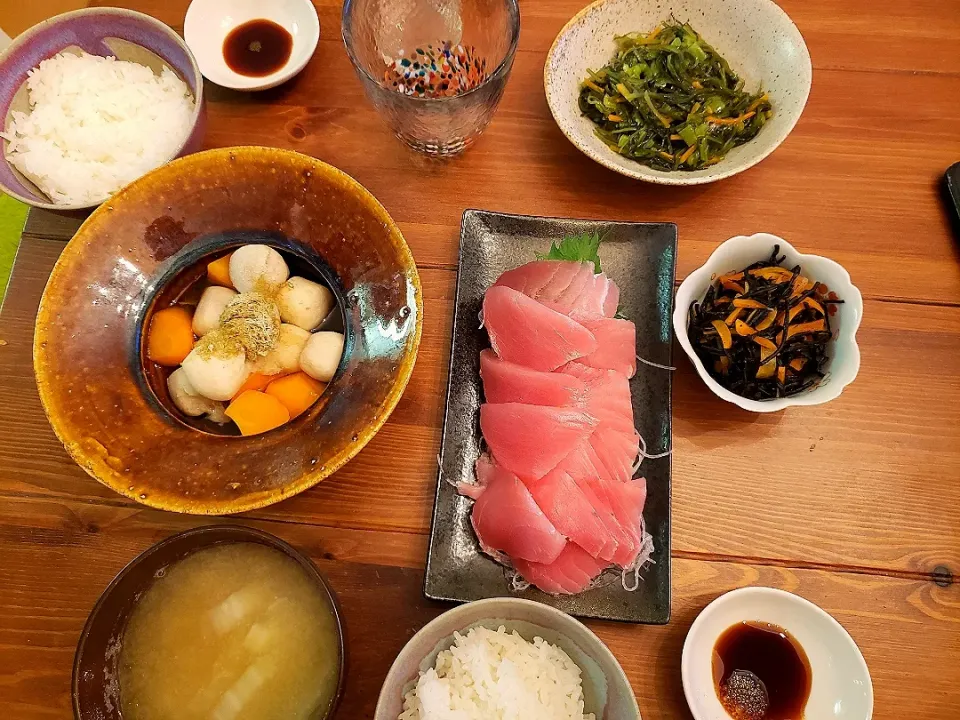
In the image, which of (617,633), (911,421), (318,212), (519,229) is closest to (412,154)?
(519,229)

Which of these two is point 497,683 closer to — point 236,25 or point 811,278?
point 811,278

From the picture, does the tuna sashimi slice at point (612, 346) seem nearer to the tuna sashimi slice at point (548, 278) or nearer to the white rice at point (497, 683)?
the tuna sashimi slice at point (548, 278)

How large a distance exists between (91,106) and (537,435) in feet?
4.71

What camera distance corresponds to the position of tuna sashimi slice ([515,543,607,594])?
1.31m

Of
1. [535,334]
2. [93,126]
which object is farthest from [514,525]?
[93,126]

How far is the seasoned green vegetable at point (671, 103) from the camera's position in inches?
66.5

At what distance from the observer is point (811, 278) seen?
147cm

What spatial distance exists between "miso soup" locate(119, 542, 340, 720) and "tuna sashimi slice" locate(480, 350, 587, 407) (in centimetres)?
59

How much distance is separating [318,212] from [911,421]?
4.86 feet

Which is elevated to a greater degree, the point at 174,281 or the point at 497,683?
the point at 174,281

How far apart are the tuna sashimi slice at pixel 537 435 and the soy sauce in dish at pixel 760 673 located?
0.52m

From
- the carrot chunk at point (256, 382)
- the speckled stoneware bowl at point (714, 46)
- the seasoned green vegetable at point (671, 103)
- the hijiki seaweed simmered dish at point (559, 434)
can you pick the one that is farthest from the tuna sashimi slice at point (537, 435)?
the seasoned green vegetable at point (671, 103)

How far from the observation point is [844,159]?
1736 mm

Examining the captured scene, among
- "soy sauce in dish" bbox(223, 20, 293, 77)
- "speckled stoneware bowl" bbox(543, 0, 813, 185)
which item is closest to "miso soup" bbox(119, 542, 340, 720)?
"speckled stoneware bowl" bbox(543, 0, 813, 185)
